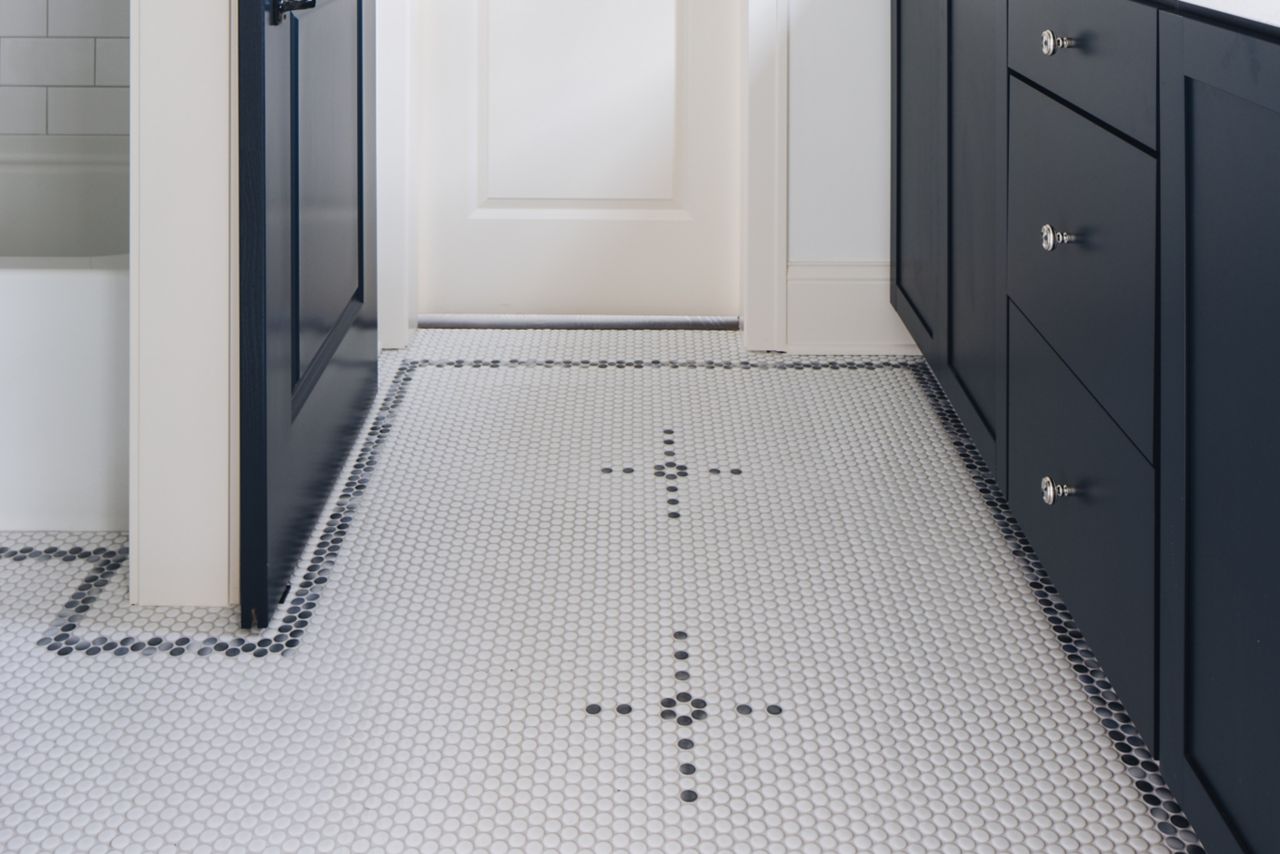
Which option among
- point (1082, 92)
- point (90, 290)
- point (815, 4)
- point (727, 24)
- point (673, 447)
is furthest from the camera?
point (727, 24)

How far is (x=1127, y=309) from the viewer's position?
136 cm

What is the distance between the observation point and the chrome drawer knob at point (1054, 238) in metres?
1.56

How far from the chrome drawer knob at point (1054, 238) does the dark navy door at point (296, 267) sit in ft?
3.00

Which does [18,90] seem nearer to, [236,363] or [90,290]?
[90,290]

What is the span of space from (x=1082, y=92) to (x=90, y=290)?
129cm

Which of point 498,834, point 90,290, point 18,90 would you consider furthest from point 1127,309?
point 18,90

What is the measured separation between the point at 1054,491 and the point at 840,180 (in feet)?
4.53

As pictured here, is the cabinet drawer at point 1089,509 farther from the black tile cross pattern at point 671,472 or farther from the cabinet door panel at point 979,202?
the black tile cross pattern at point 671,472

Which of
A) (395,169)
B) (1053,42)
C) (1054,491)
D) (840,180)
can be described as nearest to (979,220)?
(1053,42)

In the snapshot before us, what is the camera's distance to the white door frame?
282cm

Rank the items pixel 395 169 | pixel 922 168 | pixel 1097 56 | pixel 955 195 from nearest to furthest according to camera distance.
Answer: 1. pixel 1097 56
2. pixel 955 195
3. pixel 922 168
4. pixel 395 169

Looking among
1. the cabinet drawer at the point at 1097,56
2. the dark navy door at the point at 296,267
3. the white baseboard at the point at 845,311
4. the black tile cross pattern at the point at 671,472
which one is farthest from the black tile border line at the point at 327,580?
the cabinet drawer at the point at 1097,56

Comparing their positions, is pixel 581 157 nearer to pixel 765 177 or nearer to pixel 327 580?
pixel 765 177

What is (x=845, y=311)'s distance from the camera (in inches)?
115
